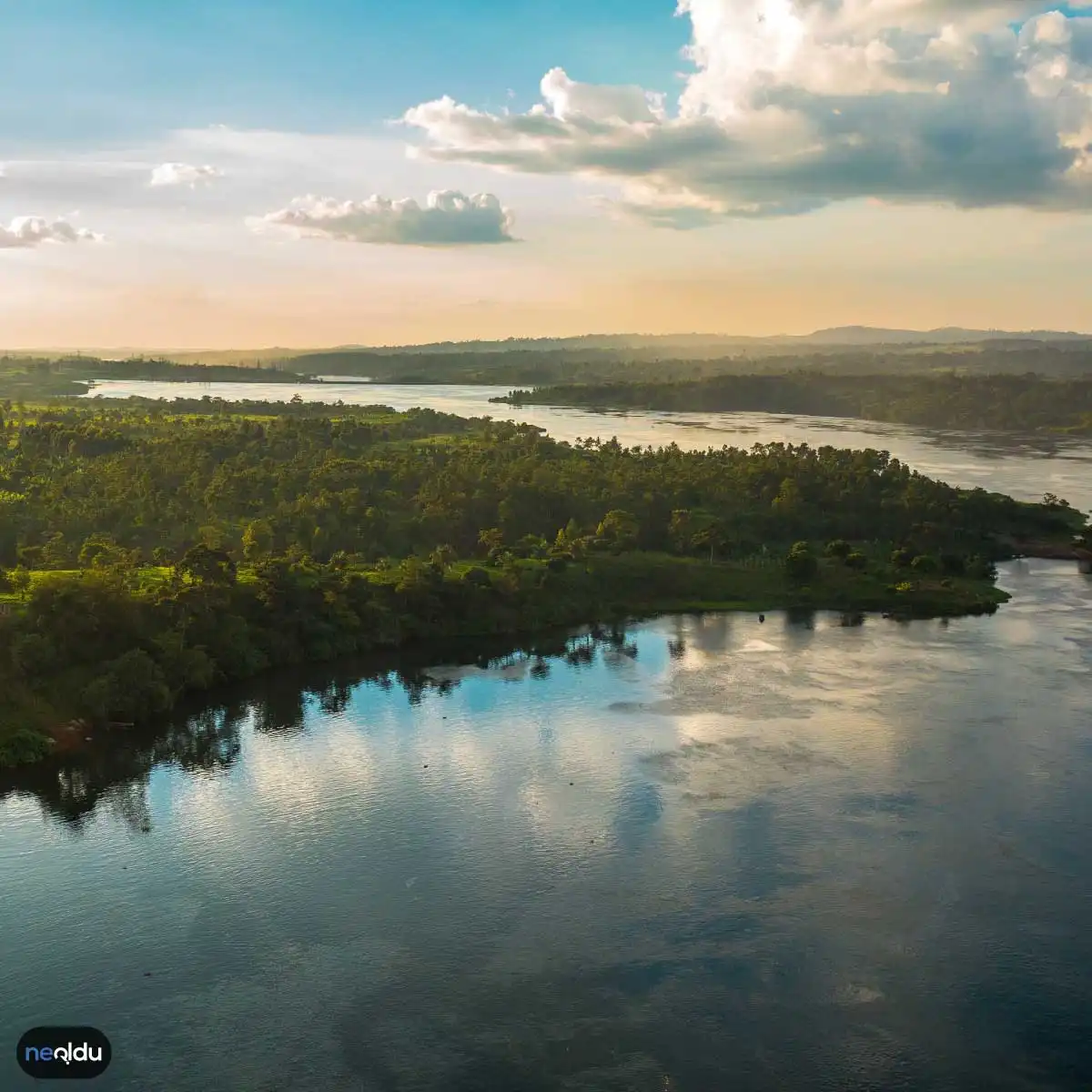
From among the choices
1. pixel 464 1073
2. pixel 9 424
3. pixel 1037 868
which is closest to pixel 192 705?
pixel 464 1073

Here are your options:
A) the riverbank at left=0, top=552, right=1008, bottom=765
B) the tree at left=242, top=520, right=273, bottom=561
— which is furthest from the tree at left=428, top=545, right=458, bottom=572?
the tree at left=242, top=520, right=273, bottom=561

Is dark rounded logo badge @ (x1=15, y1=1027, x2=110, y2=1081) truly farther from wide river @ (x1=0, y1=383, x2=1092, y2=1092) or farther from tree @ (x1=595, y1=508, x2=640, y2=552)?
tree @ (x1=595, y1=508, x2=640, y2=552)

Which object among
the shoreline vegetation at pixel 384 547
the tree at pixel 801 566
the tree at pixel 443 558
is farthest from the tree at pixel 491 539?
the tree at pixel 801 566

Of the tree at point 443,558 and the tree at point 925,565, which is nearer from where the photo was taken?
the tree at point 443,558

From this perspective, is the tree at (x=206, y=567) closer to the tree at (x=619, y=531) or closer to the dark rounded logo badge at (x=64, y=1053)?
the tree at (x=619, y=531)

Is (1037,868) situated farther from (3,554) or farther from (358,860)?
(3,554)

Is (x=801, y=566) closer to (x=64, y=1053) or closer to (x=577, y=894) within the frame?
(x=577, y=894)
